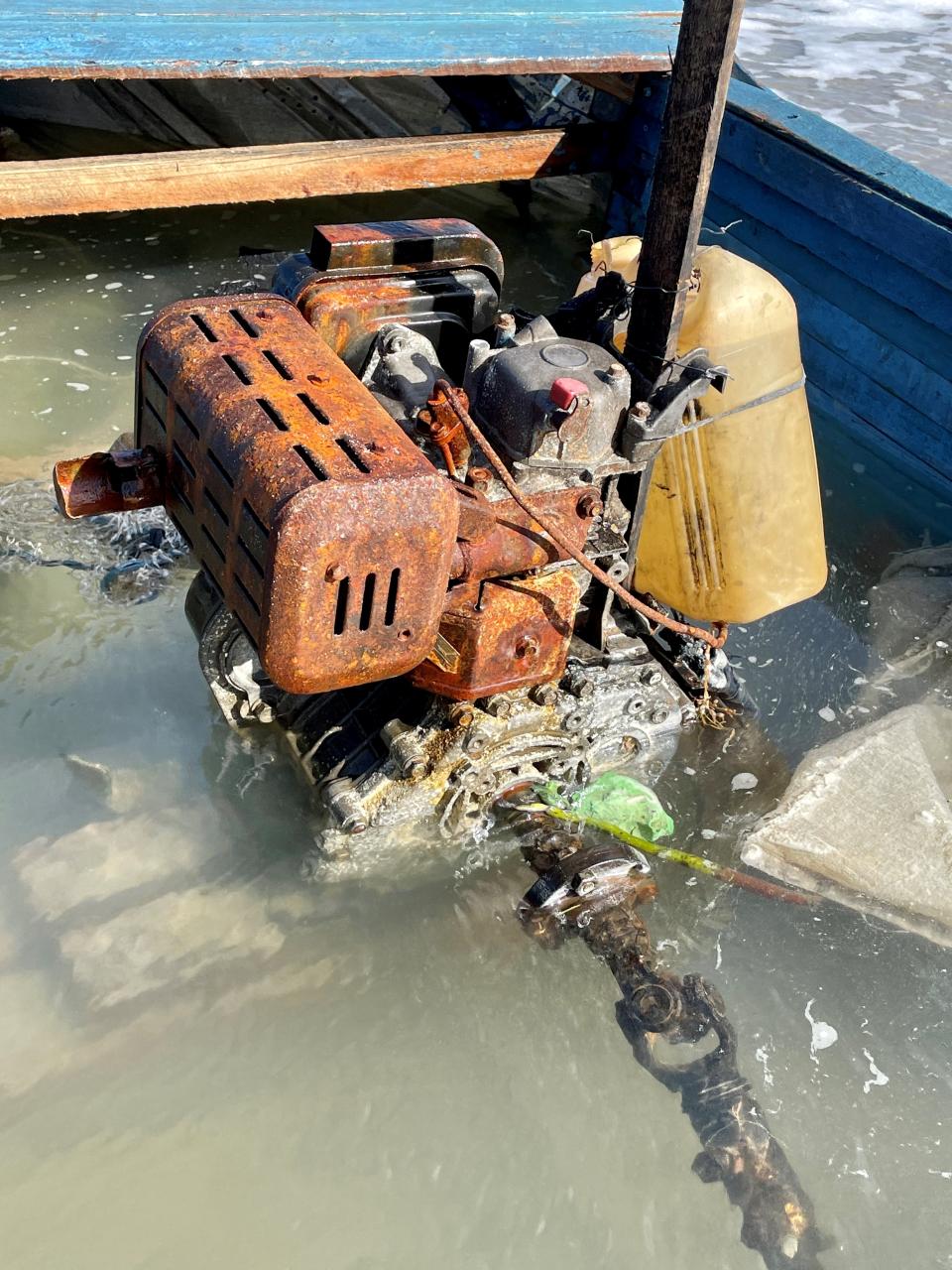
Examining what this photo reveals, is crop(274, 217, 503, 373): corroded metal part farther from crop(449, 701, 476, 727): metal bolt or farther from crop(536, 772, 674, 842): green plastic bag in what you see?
crop(536, 772, 674, 842): green plastic bag

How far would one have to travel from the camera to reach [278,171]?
14.4ft

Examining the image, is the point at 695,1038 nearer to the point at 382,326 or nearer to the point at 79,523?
the point at 382,326

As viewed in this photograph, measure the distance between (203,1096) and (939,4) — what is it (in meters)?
10.5

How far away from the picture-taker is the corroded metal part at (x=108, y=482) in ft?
6.43

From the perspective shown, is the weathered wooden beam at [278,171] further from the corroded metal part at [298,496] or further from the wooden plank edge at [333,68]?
the corroded metal part at [298,496]

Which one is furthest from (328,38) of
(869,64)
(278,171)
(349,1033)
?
(869,64)

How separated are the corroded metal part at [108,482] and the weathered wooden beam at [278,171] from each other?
2592mm

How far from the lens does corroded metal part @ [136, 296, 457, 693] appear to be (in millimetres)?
1699

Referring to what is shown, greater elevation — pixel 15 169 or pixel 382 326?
pixel 382 326

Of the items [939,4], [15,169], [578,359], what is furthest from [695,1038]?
[939,4]

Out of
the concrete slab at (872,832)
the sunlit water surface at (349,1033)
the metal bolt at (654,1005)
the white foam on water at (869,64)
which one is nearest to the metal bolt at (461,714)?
the sunlit water surface at (349,1033)

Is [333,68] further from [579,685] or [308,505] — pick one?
[308,505]

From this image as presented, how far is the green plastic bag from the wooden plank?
2.99 meters

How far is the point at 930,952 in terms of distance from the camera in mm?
2619
